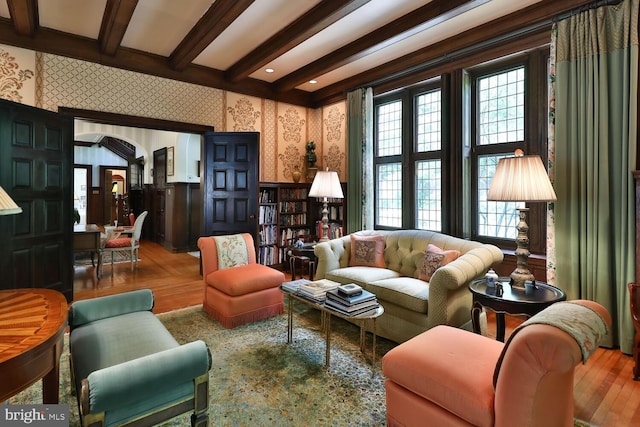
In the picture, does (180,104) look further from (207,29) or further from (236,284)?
(236,284)

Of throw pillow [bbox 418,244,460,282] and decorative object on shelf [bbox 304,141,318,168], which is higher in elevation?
decorative object on shelf [bbox 304,141,318,168]

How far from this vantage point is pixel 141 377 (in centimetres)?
141

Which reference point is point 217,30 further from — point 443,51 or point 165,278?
point 165,278

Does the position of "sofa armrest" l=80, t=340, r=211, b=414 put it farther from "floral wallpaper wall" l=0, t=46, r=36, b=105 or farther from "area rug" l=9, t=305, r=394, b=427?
"floral wallpaper wall" l=0, t=46, r=36, b=105

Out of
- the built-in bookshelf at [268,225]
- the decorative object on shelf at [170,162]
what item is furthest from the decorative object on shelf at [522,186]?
the decorative object on shelf at [170,162]

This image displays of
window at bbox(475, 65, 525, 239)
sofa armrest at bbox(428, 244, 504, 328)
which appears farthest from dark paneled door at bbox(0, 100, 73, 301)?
window at bbox(475, 65, 525, 239)

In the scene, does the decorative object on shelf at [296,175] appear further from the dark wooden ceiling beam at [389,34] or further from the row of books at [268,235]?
the dark wooden ceiling beam at [389,34]

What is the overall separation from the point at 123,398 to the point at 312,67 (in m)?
4.42

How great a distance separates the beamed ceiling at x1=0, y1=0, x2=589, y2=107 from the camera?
10.6 feet

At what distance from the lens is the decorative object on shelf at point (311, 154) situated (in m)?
5.88

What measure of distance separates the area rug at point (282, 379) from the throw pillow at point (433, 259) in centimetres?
76

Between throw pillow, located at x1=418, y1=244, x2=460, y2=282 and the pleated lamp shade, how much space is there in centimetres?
80

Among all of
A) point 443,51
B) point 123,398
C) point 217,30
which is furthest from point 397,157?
point 123,398

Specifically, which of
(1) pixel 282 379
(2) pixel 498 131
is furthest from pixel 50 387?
(2) pixel 498 131
